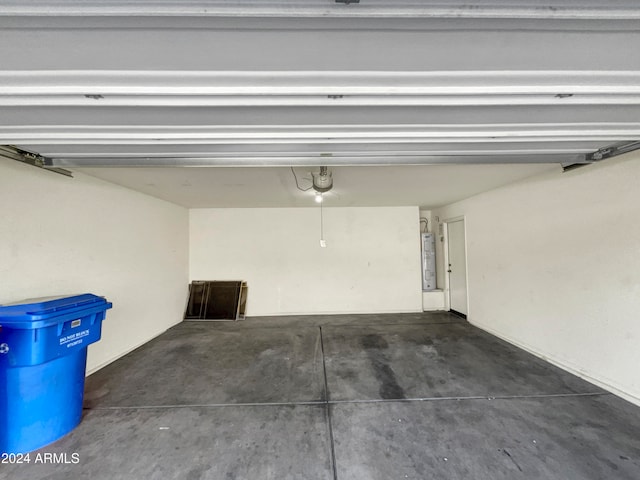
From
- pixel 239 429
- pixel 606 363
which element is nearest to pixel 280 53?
pixel 239 429

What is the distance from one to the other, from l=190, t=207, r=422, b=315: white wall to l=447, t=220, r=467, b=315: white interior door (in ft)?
2.20

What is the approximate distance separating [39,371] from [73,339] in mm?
237

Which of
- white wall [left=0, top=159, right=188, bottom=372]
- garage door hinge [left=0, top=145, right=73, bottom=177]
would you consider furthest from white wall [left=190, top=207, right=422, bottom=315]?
garage door hinge [left=0, top=145, right=73, bottom=177]

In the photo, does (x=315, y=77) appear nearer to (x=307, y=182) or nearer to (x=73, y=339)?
(x=307, y=182)

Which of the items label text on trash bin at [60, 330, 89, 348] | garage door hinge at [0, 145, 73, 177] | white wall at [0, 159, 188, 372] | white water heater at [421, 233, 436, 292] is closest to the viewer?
label text on trash bin at [60, 330, 89, 348]

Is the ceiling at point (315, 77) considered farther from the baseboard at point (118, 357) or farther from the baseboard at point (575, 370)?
the baseboard at point (118, 357)

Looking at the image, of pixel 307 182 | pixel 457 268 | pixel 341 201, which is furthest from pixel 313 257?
pixel 457 268

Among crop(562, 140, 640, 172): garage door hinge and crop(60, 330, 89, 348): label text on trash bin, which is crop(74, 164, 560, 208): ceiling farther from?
crop(60, 330, 89, 348): label text on trash bin

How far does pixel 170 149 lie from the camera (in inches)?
74.7

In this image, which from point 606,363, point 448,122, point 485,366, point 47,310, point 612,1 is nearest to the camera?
point 612,1

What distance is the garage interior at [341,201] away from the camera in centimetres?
96

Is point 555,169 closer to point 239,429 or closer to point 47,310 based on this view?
point 239,429

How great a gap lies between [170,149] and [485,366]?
3.96m

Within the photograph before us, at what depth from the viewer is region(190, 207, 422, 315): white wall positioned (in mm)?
5078
